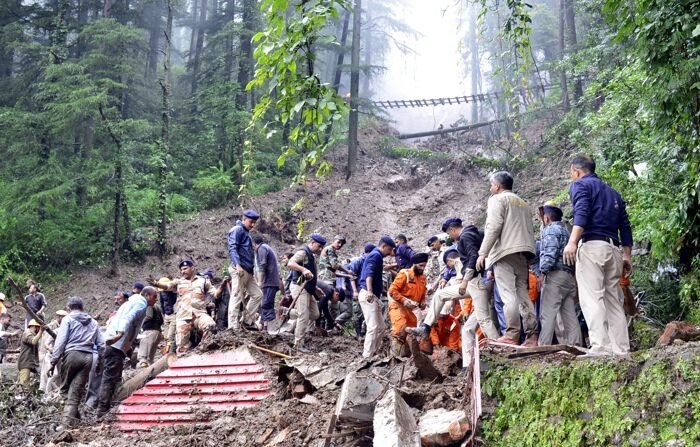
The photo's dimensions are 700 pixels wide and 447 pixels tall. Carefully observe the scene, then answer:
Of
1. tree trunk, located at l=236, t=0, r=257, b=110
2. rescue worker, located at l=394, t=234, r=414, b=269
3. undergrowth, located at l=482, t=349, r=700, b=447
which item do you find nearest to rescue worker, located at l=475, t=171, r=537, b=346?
undergrowth, located at l=482, t=349, r=700, b=447

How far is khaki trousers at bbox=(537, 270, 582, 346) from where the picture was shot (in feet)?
25.4

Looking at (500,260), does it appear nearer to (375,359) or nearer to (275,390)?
(375,359)

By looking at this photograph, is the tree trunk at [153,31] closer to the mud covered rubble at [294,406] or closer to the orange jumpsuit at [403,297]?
the mud covered rubble at [294,406]

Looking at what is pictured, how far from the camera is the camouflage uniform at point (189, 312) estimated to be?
1167 cm

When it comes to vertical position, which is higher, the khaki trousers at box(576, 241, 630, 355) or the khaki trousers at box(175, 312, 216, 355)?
the khaki trousers at box(576, 241, 630, 355)

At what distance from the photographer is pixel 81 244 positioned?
23.2 meters

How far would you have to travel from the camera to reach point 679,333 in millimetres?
5945

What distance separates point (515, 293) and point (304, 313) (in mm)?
4692

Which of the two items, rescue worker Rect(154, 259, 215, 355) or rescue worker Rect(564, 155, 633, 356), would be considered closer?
rescue worker Rect(564, 155, 633, 356)

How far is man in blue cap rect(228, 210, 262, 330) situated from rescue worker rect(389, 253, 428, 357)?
2.70m

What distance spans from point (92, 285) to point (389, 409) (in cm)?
1827

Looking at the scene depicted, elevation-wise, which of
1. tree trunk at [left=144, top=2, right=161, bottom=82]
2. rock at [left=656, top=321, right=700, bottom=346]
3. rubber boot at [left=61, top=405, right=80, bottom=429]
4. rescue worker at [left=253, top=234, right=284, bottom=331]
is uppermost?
tree trunk at [left=144, top=2, right=161, bottom=82]

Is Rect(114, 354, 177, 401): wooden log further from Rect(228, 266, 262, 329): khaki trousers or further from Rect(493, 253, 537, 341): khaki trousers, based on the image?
Rect(493, 253, 537, 341): khaki trousers

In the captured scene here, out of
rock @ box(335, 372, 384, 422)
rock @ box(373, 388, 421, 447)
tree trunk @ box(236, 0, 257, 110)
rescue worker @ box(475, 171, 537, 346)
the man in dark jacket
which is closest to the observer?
rock @ box(373, 388, 421, 447)
